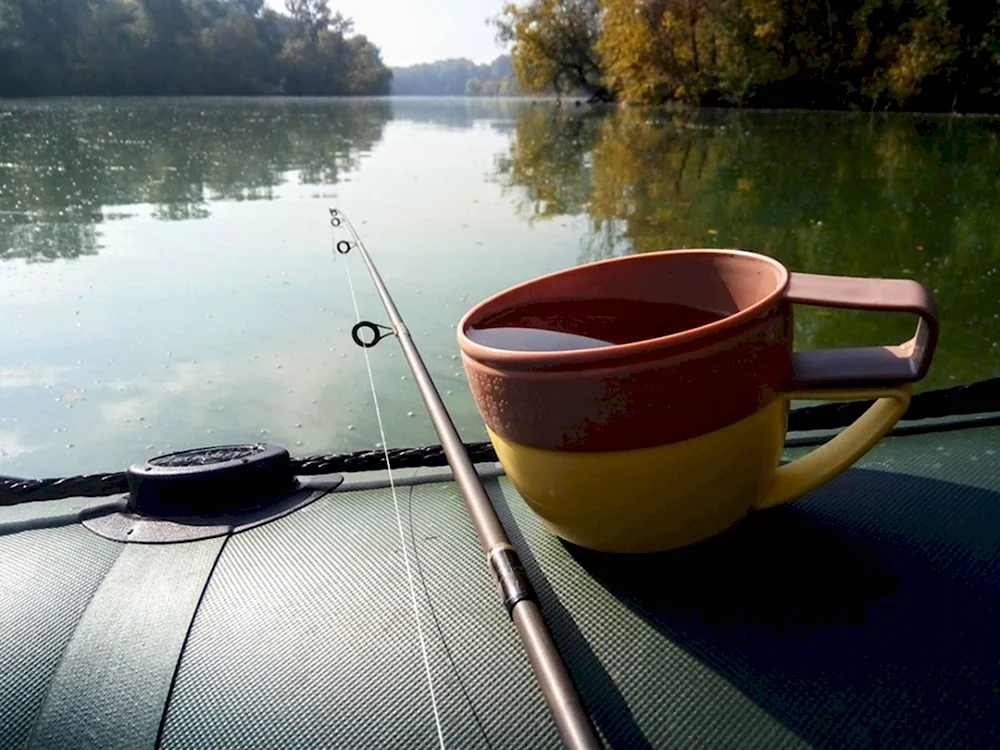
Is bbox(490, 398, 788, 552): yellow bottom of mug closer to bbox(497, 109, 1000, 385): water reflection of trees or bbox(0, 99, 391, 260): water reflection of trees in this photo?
bbox(497, 109, 1000, 385): water reflection of trees

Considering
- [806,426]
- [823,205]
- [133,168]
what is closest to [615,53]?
[133,168]

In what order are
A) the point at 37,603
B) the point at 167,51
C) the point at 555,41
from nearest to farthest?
the point at 37,603, the point at 555,41, the point at 167,51

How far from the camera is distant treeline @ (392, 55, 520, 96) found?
106 metres

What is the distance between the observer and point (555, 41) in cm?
3186

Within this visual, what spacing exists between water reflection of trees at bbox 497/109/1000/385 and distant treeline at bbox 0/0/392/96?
3110cm

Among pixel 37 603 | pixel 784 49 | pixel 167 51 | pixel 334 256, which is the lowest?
pixel 334 256

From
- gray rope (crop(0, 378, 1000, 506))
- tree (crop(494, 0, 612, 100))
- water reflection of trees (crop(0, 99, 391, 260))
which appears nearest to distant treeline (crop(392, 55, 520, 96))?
tree (crop(494, 0, 612, 100))

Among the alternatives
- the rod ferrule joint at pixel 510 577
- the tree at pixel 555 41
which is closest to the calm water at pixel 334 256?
the rod ferrule joint at pixel 510 577

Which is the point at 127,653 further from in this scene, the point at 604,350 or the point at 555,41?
the point at 555,41

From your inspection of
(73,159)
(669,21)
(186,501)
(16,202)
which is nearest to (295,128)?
(73,159)

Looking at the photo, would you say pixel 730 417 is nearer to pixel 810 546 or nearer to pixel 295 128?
pixel 810 546

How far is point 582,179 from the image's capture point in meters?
7.86

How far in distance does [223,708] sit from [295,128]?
1769cm

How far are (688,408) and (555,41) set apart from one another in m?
34.4
